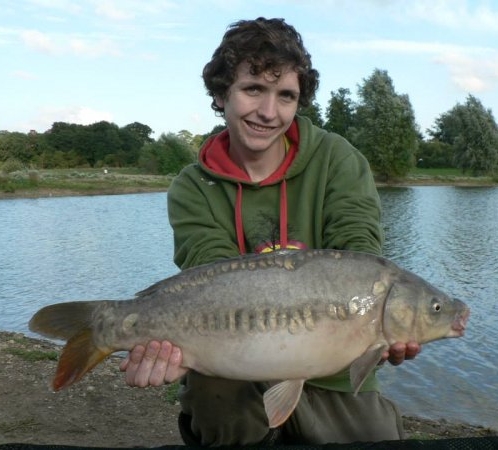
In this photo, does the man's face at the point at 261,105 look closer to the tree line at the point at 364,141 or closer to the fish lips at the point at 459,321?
the fish lips at the point at 459,321

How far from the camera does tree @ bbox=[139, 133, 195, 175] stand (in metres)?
53.7

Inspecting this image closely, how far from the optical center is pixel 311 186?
9.00 ft

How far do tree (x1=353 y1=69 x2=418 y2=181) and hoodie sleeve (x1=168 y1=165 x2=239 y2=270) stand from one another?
1577 inches

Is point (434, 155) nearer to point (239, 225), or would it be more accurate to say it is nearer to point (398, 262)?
point (398, 262)

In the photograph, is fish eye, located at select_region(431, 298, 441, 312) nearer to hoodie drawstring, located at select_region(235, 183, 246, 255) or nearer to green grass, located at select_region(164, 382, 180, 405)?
hoodie drawstring, located at select_region(235, 183, 246, 255)

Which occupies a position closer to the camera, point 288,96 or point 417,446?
point 417,446

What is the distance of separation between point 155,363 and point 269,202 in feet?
2.79

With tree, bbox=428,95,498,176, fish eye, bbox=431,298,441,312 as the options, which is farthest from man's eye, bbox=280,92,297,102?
tree, bbox=428,95,498,176

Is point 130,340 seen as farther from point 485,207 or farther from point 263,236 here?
point 485,207

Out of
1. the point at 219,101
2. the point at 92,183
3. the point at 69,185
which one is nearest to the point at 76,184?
the point at 69,185

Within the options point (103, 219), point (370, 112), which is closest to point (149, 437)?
point (103, 219)

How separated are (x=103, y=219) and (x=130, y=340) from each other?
21.1 metres

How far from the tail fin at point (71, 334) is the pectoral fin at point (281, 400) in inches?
19.9

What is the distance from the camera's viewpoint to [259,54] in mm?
2584
